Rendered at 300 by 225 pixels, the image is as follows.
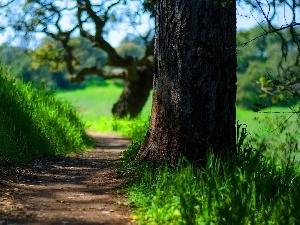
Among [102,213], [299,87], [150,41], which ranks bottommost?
[102,213]

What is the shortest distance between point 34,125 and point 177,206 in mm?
4482

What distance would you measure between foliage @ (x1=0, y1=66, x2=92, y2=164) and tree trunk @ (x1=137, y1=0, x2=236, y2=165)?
2434mm

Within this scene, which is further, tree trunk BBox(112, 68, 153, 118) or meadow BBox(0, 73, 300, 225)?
tree trunk BBox(112, 68, 153, 118)

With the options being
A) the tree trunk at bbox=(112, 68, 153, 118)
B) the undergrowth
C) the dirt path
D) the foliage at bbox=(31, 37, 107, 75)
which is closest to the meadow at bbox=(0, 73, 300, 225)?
the undergrowth

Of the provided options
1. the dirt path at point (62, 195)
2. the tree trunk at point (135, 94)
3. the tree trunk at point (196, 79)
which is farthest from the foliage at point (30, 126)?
the tree trunk at point (135, 94)

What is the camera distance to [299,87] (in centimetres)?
389

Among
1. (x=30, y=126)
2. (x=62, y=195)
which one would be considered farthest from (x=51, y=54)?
(x=62, y=195)

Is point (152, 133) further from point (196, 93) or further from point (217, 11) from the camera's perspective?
point (217, 11)

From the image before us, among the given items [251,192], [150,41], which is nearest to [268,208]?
[251,192]

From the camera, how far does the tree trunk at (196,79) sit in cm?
541

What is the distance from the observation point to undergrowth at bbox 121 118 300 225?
4012 mm

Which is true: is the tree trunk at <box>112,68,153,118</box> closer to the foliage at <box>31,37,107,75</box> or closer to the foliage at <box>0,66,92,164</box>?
the foliage at <box>31,37,107,75</box>

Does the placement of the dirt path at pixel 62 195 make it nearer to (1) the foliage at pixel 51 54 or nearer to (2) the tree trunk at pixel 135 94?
(2) the tree trunk at pixel 135 94

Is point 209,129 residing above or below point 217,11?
below
